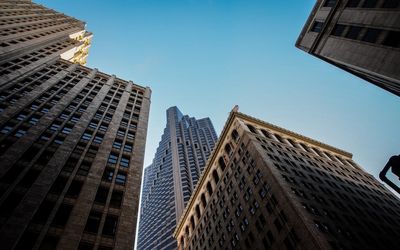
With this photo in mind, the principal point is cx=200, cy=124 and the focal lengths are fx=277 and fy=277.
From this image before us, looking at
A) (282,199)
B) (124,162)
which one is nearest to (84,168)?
(124,162)

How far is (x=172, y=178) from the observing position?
126 metres

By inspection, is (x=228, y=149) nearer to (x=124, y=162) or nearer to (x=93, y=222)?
(x=124, y=162)

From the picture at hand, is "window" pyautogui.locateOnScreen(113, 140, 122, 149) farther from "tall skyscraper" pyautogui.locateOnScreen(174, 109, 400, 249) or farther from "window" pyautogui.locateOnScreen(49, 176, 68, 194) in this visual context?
"tall skyscraper" pyautogui.locateOnScreen(174, 109, 400, 249)

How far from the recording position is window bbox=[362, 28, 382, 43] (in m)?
25.6

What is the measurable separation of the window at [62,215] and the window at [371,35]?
102 feet

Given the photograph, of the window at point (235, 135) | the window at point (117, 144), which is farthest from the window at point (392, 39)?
the window at point (235, 135)

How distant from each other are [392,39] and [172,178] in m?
111

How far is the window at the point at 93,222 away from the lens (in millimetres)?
22344

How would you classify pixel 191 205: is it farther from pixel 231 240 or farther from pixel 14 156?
pixel 14 156

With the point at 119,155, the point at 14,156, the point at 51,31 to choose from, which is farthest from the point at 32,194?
the point at 51,31

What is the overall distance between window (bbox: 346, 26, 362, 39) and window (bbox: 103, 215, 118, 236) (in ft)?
95.6

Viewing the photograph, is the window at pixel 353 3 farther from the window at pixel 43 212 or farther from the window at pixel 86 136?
the window at pixel 43 212

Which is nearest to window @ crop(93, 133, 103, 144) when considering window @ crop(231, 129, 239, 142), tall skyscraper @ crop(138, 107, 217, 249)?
A: window @ crop(231, 129, 239, 142)

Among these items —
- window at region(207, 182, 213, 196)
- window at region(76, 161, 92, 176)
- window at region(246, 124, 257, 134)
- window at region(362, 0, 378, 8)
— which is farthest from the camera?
window at region(207, 182, 213, 196)
